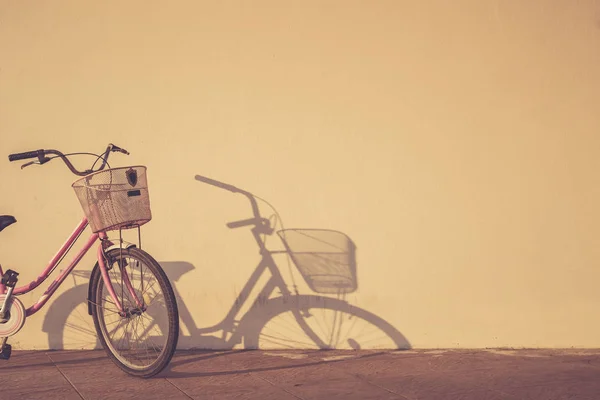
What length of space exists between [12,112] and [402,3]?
302 centimetres

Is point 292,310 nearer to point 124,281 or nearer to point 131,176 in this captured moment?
point 124,281

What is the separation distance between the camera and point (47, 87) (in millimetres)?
5215

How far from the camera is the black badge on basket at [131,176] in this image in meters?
3.98

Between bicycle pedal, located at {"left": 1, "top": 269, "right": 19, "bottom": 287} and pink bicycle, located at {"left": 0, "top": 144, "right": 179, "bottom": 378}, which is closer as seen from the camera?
pink bicycle, located at {"left": 0, "top": 144, "right": 179, "bottom": 378}

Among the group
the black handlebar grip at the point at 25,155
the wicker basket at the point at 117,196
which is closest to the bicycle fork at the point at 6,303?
the black handlebar grip at the point at 25,155

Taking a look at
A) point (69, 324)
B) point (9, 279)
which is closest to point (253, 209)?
point (69, 324)

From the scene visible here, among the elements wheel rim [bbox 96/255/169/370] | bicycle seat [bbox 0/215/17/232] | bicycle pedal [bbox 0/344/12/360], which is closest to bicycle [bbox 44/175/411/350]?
wheel rim [bbox 96/255/169/370]

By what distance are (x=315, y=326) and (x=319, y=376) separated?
0.83 meters

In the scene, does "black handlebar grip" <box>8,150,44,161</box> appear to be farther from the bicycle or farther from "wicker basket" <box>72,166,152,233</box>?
the bicycle

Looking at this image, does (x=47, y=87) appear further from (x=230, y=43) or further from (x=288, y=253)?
(x=288, y=253)

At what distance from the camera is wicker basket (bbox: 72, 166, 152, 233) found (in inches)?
157

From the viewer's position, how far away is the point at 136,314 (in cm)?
425

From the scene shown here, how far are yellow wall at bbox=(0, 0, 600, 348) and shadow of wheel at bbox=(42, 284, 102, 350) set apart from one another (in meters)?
0.27

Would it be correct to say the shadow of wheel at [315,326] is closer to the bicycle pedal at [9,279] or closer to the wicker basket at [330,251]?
the wicker basket at [330,251]
